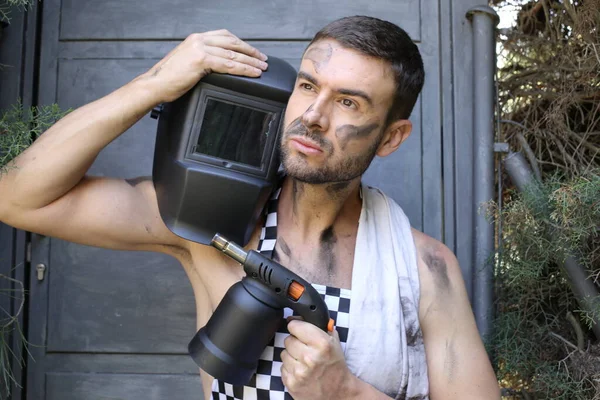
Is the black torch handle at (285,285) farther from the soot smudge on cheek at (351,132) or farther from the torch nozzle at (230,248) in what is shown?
the soot smudge on cheek at (351,132)

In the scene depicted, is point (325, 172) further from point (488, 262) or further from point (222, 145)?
point (488, 262)

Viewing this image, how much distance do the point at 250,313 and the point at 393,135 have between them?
2.38 feet

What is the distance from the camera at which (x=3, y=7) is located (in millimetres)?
2465

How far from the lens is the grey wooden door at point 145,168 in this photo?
2.49m

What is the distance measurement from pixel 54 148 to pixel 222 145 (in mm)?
442

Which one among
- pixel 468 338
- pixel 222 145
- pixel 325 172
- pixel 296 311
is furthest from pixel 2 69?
pixel 468 338

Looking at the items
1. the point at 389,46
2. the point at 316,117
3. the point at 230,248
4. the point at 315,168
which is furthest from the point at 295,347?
the point at 389,46

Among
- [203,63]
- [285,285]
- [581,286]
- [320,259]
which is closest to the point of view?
[285,285]

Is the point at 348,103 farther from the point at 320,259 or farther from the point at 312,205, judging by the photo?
the point at 320,259

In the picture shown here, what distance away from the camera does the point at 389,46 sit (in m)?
1.96

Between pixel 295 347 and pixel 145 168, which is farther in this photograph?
pixel 145 168

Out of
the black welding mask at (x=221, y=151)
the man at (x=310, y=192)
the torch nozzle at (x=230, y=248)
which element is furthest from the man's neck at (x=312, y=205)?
the torch nozzle at (x=230, y=248)

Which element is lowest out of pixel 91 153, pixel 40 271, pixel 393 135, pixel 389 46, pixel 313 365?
pixel 40 271

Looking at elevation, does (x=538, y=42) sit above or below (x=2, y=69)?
above
